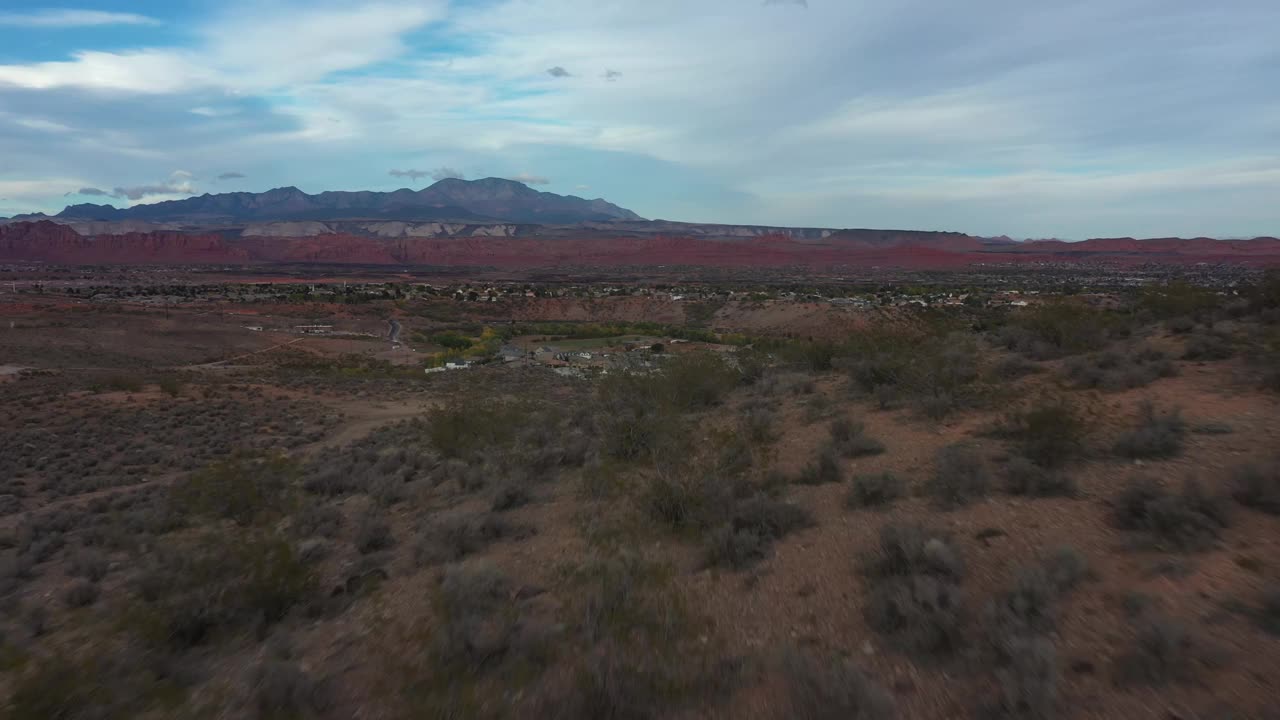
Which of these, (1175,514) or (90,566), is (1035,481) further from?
(90,566)

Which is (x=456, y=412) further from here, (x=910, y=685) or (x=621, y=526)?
(x=910, y=685)

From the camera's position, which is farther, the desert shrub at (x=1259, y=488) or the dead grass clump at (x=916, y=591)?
the desert shrub at (x=1259, y=488)

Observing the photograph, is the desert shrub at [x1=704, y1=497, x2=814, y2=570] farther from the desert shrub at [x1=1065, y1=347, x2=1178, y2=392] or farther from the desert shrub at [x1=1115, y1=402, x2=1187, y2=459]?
the desert shrub at [x1=1065, y1=347, x2=1178, y2=392]

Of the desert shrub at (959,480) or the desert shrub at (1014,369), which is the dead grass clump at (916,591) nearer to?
the desert shrub at (959,480)

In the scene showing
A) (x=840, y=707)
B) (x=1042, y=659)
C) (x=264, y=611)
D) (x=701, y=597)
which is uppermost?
(x=1042, y=659)

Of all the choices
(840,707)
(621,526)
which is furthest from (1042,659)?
(621,526)

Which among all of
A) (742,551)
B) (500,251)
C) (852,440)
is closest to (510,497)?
(742,551)

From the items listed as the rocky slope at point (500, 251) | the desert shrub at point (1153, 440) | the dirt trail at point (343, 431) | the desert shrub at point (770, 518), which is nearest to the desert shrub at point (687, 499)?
the desert shrub at point (770, 518)
